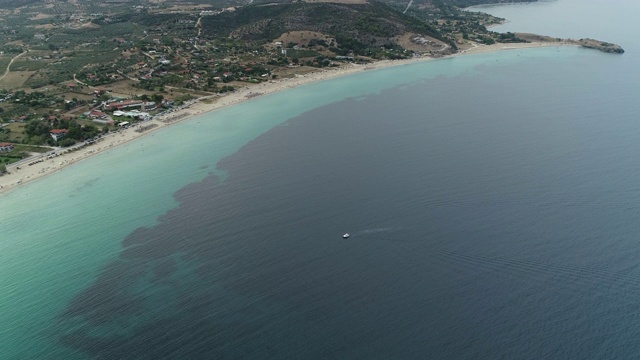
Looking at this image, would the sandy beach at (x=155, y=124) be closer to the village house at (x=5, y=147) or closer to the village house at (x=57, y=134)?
the village house at (x=57, y=134)

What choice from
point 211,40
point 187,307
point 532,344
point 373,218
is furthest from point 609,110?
point 211,40

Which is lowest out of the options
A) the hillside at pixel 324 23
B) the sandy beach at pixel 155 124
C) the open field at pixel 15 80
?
the sandy beach at pixel 155 124

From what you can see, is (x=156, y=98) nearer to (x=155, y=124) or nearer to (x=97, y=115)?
(x=155, y=124)

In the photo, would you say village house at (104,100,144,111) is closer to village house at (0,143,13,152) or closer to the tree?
the tree

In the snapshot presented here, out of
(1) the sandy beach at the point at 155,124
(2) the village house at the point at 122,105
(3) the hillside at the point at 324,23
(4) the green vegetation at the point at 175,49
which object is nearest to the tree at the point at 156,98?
(4) the green vegetation at the point at 175,49

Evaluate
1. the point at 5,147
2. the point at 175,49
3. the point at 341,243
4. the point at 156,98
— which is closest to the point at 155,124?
the point at 156,98
